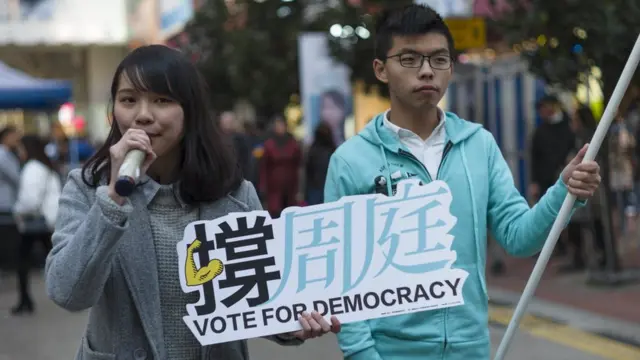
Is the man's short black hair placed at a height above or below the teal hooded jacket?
above

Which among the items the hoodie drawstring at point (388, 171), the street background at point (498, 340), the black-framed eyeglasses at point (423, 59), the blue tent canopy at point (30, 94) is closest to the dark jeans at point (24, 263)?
the street background at point (498, 340)

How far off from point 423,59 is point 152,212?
95cm

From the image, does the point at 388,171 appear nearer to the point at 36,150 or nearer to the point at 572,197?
the point at 572,197

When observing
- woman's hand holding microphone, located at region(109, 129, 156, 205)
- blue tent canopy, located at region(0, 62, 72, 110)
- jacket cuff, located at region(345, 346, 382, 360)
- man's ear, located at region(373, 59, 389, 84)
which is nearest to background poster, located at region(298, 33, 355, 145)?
blue tent canopy, located at region(0, 62, 72, 110)

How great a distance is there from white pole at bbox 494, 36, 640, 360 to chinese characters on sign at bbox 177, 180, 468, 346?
205 millimetres

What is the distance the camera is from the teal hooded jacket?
10.0 feet

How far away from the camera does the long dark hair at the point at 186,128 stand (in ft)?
8.59

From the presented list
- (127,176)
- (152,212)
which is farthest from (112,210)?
(152,212)

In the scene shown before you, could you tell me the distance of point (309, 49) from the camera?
1670 centimetres

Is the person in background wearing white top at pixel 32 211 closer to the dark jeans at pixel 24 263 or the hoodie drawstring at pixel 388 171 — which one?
the dark jeans at pixel 24 263

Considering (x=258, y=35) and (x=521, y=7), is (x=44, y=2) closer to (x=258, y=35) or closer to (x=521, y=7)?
(x=258, y=35)

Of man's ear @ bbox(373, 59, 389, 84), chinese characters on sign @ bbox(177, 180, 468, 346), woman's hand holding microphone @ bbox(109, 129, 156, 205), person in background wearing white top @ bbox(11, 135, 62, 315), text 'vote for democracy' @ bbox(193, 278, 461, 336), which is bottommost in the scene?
person in background wearing white top @ bbox(11, 135, 62, 315)

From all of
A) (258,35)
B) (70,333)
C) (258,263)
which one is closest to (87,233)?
(258,263)

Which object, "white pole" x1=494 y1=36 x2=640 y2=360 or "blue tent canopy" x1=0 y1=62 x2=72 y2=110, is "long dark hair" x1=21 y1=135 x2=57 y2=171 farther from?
"white pole" x1=494 y1=36 x2=640 y2=360
